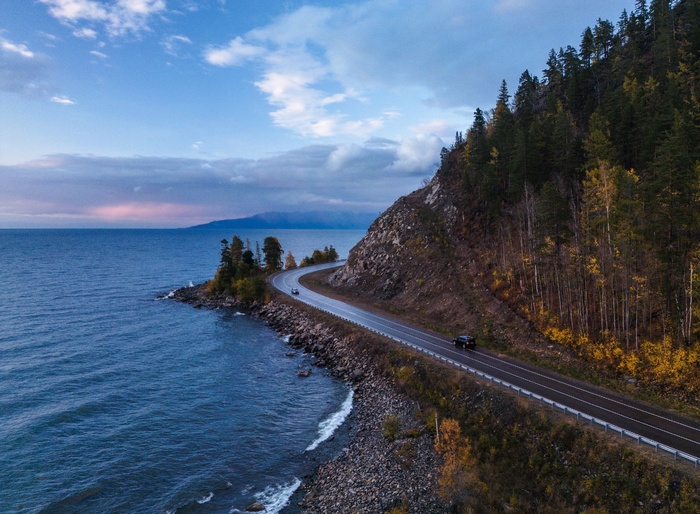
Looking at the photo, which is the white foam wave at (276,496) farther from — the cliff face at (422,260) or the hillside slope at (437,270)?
the cliff face at (422,260)

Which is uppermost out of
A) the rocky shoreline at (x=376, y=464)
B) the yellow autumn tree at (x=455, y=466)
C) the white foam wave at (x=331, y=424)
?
the yellow autumn tree at (x=455, y=466)

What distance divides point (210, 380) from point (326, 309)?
28.3 m

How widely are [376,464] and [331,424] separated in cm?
1007

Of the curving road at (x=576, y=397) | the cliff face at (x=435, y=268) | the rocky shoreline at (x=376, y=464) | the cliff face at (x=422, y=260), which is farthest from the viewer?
the cliff face at (x=422, y=260)

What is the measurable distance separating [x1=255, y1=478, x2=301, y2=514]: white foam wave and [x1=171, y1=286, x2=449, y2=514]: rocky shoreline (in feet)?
3.27

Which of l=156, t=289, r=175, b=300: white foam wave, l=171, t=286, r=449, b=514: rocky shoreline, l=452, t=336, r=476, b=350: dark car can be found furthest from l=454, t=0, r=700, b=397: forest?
l=156, t=289, r=175, b=300: white foam wave

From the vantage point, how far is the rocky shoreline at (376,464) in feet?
88.0

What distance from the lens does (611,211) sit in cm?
3997

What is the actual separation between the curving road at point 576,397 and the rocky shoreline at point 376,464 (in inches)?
303

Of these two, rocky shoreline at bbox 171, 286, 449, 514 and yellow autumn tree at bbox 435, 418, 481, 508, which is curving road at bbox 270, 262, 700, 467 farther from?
rocky shoreline at bbox 171, 286, 449, 514

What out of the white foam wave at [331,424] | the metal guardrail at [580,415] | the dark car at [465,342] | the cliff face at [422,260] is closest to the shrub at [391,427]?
the white foam wave at [331,424]

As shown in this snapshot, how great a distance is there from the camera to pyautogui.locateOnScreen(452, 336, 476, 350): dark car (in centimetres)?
4876

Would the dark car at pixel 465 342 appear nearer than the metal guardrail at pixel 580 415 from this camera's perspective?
No

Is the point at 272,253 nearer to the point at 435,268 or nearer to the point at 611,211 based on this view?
the point at 435,268
